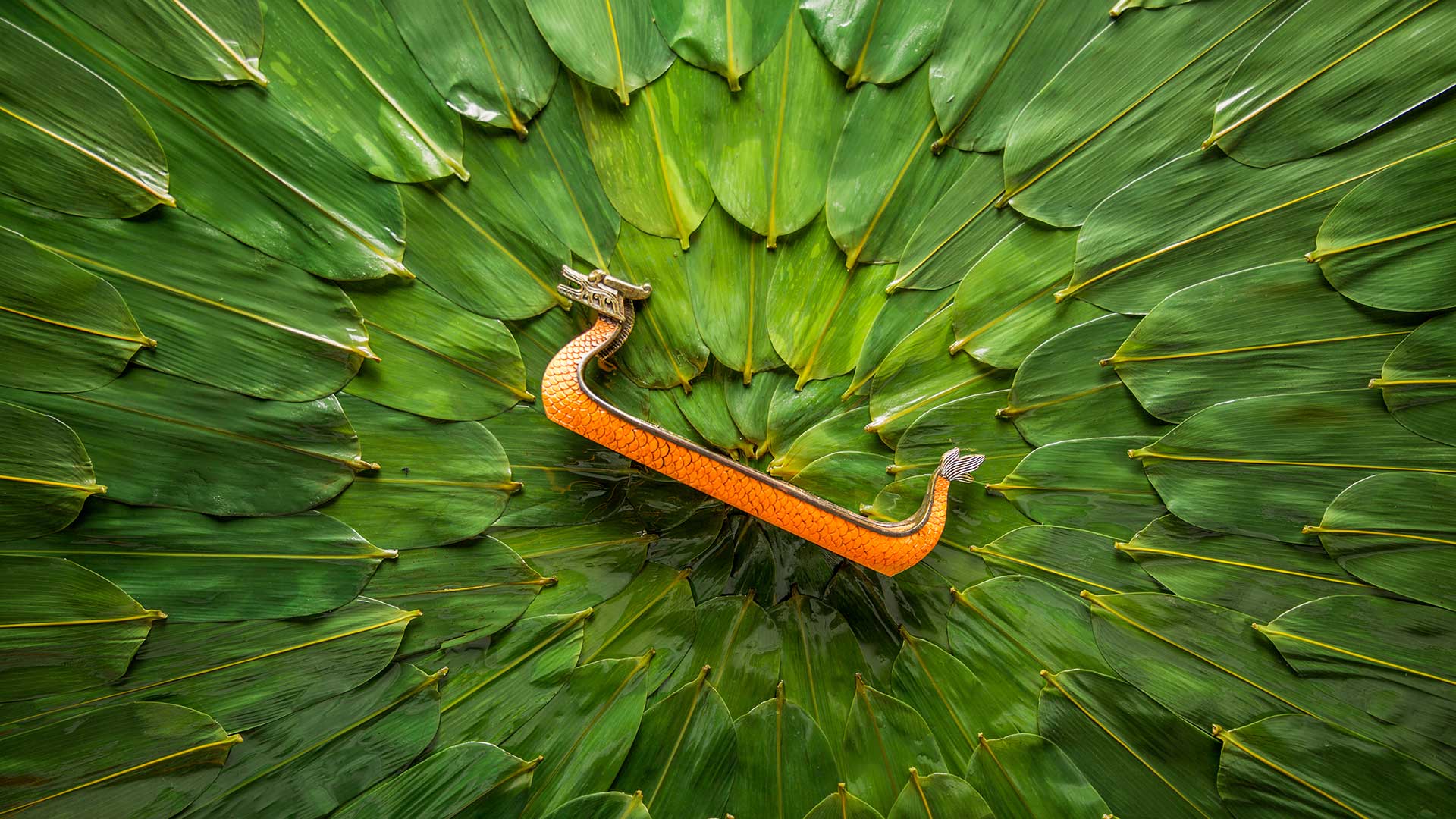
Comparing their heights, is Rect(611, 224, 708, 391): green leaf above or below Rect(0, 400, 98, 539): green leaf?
above

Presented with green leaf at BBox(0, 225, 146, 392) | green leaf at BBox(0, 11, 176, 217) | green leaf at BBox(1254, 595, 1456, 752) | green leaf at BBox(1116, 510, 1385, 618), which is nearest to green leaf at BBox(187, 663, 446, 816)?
green leaf at BBox(0, 225, 146, 392)

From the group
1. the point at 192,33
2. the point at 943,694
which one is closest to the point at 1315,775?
the point at 943,694

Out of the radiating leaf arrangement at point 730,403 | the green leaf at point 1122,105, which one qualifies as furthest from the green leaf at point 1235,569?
the green leaf at point 1122,105

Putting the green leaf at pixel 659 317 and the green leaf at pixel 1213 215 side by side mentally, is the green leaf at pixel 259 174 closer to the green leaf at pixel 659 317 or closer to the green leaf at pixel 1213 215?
the green leaf at pixel 659 317

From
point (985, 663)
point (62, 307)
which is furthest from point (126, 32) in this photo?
point (985, 663)

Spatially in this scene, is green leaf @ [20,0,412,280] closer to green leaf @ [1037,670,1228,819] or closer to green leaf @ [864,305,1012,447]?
green leaf @ [864,305,1012,447]

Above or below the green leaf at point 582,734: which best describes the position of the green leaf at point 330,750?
below
